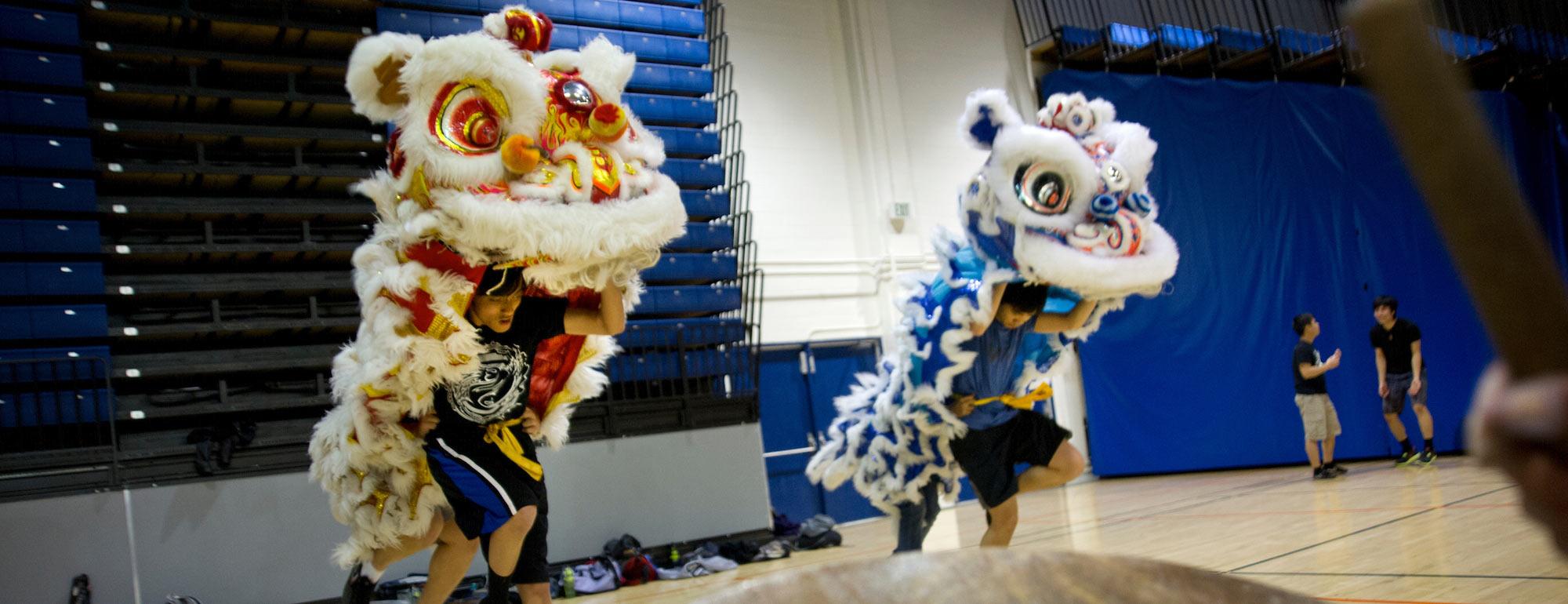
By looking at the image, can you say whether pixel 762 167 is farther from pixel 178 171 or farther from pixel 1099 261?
pixel 1099 261

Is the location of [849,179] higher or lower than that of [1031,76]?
lower

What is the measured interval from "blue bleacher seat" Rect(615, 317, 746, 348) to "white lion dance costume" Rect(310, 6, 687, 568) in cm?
315

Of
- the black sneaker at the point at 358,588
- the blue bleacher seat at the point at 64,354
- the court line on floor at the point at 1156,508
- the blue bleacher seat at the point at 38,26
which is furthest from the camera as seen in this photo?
the court line on floor at the point at 1156,508

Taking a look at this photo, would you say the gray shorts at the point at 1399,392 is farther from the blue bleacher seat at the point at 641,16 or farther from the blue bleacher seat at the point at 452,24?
the blue bleacher seat at the point at 452,24

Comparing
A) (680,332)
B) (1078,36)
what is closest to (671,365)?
(680,332)

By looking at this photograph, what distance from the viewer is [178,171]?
17.9ft

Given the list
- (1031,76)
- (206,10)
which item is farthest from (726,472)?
(1031,76)

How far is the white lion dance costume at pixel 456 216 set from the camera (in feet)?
9.53

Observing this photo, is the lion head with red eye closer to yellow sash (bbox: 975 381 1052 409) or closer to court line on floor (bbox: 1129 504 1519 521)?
yellow sash (bbox: 975 381 1052 409)

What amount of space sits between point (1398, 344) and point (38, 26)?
823 centimetres

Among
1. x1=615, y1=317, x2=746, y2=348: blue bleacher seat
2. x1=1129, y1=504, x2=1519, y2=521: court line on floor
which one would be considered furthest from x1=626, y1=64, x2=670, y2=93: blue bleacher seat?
x1=1129, y1=504, x2=1519, y2=521: court line on floor

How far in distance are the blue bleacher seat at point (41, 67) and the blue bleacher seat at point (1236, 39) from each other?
816 cm

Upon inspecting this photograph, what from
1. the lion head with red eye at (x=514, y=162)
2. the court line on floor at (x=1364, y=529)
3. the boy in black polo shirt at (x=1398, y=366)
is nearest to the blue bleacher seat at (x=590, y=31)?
the lion head with red eye at (x=514, y=162)

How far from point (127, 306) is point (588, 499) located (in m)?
2.40
